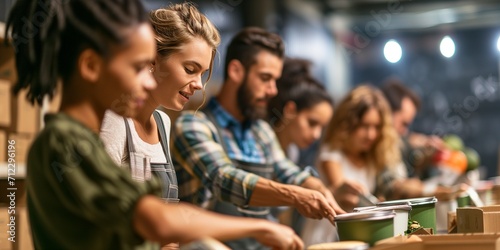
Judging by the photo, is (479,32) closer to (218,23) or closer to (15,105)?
(218,23)

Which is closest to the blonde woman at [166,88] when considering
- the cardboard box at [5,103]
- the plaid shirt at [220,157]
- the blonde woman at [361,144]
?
the plaid shirt at [220,157]

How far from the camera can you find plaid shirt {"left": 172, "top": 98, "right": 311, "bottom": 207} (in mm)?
1837

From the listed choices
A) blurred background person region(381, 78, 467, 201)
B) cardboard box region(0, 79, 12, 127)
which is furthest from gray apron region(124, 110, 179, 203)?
blurred background person region(381, 78, 467, 201)

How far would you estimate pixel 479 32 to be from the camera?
591 cm

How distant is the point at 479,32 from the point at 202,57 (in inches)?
188

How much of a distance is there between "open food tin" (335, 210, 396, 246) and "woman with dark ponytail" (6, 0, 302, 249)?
26cm

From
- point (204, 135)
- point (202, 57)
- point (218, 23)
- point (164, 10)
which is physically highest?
point (218, 23)

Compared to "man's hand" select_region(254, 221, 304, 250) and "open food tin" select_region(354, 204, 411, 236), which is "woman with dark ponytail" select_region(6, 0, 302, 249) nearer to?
"man's hand" select_region(254, 221, 304, 250)

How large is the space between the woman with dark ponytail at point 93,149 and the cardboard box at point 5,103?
1495 millimetres

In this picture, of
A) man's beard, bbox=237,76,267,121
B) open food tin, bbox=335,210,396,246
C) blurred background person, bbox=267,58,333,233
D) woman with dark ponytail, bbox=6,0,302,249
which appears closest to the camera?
woman with dark ponytail, bbox=6,0,302,249

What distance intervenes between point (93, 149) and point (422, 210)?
996 mm

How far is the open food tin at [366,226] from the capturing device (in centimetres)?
132

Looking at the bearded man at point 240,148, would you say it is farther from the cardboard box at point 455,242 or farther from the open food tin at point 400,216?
the cardboard box at point 455,242

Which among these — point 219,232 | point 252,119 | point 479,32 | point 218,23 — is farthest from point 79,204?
point 479,32
